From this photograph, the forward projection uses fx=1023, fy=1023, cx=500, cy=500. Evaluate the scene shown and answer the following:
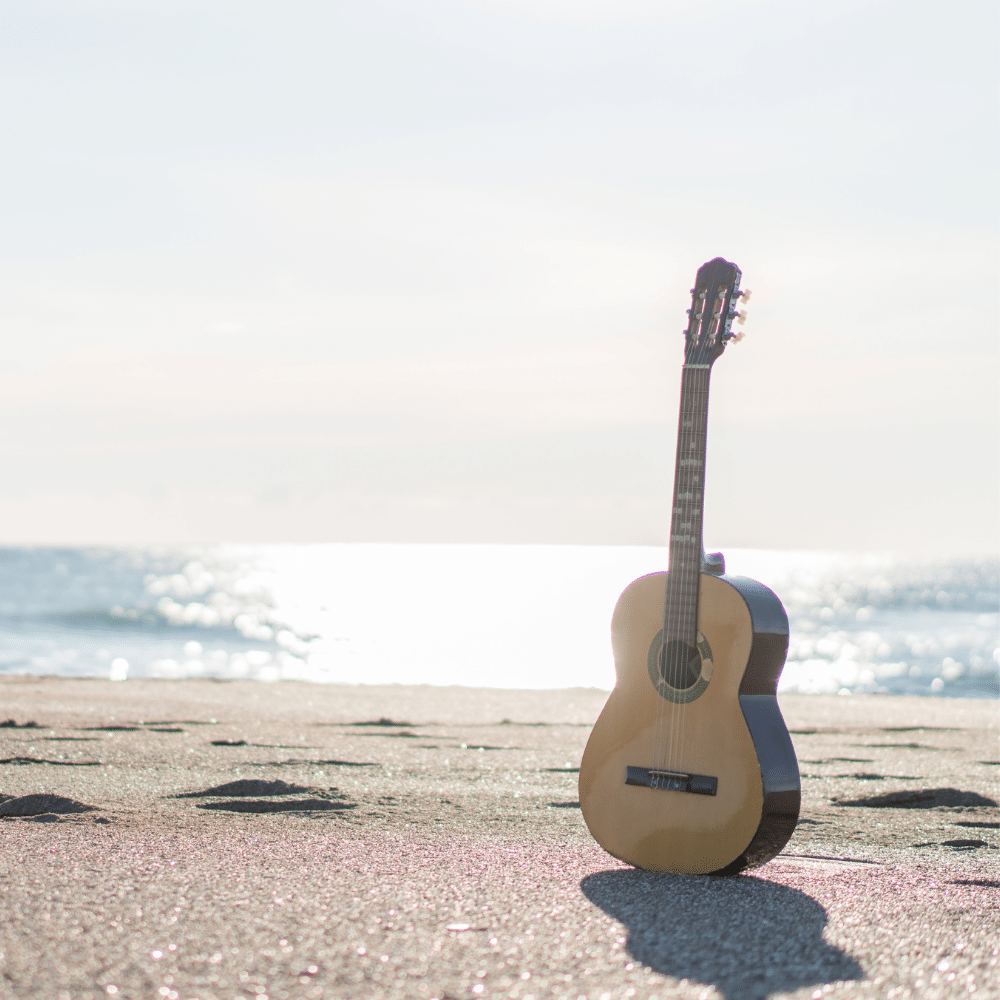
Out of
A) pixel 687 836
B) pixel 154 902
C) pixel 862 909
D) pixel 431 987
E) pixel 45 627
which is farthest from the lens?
pixel 45 627

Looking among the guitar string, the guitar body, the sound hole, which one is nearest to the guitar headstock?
the guitar string

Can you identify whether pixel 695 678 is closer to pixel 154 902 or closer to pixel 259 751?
pixel 154 902

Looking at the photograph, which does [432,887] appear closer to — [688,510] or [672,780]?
[672,780]

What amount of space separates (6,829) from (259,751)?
2560 millimetres

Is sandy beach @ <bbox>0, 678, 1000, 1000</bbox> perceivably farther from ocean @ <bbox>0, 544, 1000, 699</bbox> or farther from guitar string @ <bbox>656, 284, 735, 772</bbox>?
ocean @ <bbox>0, 544, 1000, 699</bbox>

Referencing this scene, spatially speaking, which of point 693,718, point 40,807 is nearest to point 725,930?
point 693,718

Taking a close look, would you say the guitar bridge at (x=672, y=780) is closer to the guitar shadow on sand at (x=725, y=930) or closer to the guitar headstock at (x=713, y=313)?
the guitar shadow on sand at (x=725, y=930)

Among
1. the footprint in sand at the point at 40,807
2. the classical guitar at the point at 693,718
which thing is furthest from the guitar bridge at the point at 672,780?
the footprint in sand at the point at 40,807

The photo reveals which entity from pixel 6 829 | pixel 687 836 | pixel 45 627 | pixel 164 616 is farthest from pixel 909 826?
pixel 164 616

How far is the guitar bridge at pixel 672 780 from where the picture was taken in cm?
337

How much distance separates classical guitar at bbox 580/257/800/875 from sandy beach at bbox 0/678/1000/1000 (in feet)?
0.48

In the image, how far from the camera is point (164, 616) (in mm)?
30547

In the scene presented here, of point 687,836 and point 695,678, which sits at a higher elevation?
point 695,678

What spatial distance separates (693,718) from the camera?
11.3 ft
